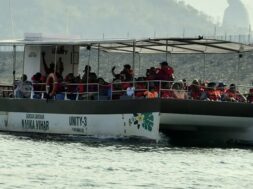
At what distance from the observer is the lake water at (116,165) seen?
22656mm

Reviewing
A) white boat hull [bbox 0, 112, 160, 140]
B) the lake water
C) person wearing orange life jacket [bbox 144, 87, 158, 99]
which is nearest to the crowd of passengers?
person wearing orange life jacket [bbox 144, 87, 158, 99]

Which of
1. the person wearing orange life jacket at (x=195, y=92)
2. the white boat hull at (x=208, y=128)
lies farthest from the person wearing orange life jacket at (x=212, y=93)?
the white boat hull at (x=208, y=128)

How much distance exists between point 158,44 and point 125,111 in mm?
3937

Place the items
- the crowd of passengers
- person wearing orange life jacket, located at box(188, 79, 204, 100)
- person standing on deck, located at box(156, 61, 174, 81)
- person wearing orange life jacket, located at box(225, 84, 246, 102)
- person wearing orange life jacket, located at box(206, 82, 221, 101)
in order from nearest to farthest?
the crowd of passengers < person standing on deck, located at box(156, 61, 174, 81) < person wearing orange life jacket, located at box(188, 79, 204, 100) < person wearing orange life jacket, located at box(206, 82, 221, 101) < person wearing orange life jacket, located at box(225, 84, 246, 102)

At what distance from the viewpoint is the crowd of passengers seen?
30.6 m

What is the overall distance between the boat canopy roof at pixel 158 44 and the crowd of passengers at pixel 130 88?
1.07 meters

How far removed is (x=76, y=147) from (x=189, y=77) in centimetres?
6858

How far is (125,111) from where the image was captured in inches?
1185

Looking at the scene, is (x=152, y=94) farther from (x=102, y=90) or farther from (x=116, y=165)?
(x=116, y=165)

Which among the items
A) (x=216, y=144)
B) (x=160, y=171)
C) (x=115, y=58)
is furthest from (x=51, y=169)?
(x=115, y=58)

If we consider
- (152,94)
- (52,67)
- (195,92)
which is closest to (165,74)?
(195,92)

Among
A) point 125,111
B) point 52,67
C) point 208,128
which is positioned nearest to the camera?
point 125,111

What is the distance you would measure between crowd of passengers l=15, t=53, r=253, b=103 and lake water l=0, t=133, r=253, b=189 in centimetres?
164

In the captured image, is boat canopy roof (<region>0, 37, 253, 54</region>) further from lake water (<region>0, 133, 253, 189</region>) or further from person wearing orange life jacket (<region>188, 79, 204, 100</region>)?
lake water (<region>0, 133, 253, 189</region>)
